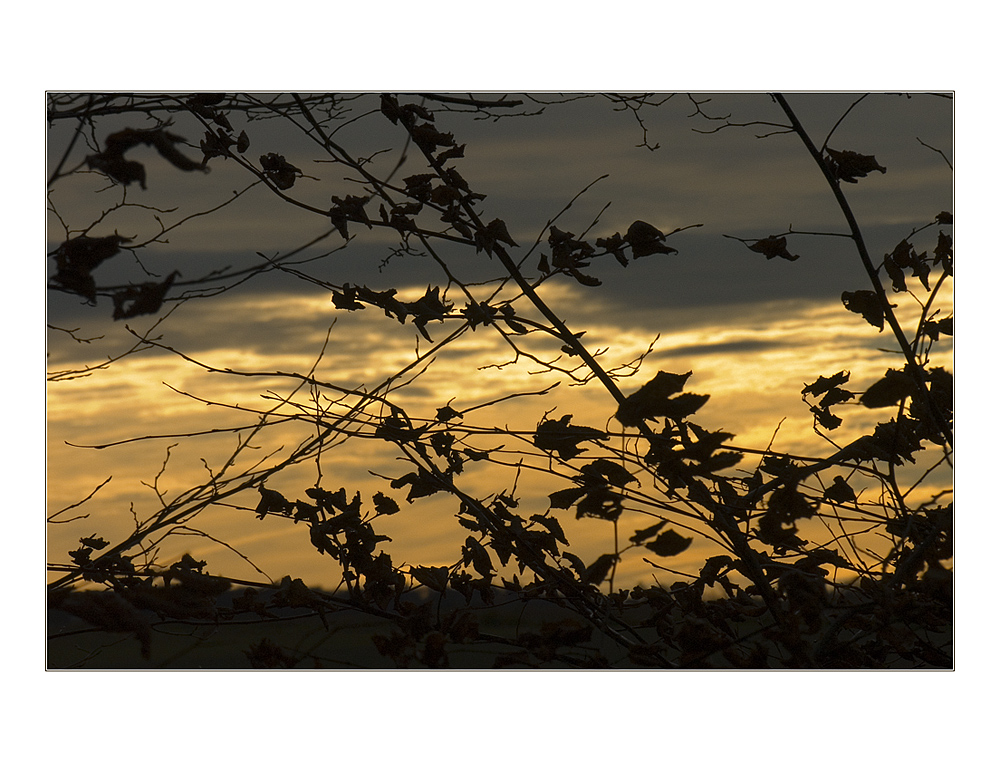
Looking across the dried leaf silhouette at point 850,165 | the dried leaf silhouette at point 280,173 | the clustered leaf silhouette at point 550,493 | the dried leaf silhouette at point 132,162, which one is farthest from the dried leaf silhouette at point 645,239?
the dried leaf silhouette at point 132,162

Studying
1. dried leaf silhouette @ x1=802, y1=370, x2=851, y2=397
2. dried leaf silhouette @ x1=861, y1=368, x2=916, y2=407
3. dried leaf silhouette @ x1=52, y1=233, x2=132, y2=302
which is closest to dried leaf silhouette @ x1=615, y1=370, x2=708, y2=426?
dried leaf silhouette @ x1=802, y1=370, x2=851, y2=397

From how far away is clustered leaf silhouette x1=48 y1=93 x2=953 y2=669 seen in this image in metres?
2.28

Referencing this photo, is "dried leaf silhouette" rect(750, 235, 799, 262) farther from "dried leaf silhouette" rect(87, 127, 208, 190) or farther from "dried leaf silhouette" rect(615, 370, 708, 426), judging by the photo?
"dried leaf silhouette" rect(87, 127, 208, 190)

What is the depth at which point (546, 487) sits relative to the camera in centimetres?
229

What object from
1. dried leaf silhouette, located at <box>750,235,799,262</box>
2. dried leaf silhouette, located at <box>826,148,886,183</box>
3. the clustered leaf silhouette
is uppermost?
dried leaf silhouette, located at <box>826,148,886,183</box>

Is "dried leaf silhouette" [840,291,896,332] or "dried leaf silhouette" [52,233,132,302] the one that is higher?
"dried leaf silhouette" [52,233,132,302]

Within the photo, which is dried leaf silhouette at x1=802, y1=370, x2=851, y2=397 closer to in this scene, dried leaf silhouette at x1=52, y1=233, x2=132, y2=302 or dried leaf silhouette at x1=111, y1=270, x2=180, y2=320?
dried leaf silhouette at x1=111, y1=270, x2=180, y2=320

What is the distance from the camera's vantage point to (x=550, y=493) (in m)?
2.29

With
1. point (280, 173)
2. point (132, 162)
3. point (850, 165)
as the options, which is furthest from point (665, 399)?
point (132, 162)

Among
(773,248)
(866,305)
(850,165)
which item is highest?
(850,165)

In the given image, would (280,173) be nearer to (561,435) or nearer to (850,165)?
(561,435)
